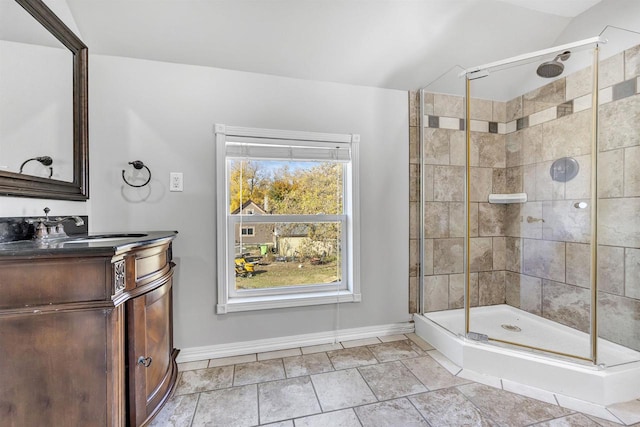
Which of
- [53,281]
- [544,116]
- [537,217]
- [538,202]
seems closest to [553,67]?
[544,116]

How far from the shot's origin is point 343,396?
57.1 inches

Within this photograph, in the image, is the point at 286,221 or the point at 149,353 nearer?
the point at 149,353

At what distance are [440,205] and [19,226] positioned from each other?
2.54 m

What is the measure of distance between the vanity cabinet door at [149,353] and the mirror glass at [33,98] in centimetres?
83

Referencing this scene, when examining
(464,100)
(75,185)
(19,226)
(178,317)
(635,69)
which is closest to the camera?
(19,226)

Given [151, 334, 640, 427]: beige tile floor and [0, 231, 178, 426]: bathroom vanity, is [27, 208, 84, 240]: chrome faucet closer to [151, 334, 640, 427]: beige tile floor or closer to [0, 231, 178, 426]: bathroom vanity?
[0, 231, 178, 426]: bathroom vanity

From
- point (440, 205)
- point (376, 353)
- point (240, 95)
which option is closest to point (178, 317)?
point (376, 353)

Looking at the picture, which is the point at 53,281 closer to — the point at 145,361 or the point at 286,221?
the point at 145,361

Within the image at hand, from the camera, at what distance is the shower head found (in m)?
1.71

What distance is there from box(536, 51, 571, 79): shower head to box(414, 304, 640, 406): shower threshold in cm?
173

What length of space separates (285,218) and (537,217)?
2.00 meters

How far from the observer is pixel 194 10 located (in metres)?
1.54

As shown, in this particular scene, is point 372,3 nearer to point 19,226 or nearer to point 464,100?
point 464,100

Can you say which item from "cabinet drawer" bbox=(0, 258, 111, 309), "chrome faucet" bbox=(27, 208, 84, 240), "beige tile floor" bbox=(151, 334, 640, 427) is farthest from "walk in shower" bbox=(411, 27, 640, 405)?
"chrome faucet" bbox=(27, 208, 84, 240)
